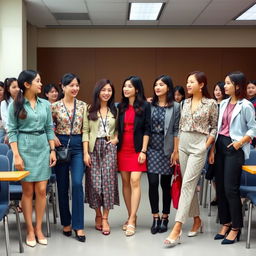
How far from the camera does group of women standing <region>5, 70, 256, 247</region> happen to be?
370 cm

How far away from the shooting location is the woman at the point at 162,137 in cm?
403

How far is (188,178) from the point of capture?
3.79m

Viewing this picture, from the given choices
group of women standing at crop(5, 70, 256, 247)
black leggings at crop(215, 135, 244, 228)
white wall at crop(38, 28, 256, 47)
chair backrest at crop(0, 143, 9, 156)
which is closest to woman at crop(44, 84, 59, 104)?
chair backrest at crop(0, 143, 9, 156)

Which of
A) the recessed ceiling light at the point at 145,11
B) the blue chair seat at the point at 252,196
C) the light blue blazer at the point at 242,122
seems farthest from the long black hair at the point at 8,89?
the recessed ceiling light at the point at 145,11

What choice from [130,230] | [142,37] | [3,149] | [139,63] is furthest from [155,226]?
[142,37]

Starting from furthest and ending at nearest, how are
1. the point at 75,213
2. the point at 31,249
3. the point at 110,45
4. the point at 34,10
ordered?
the point at 110,45 < the point at 34,10 < the point at 75,213 < the point at 31,249

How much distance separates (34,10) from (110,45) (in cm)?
241

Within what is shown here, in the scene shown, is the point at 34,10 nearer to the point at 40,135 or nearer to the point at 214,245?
the point at 40,135

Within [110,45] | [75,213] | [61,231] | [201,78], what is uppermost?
[110,45]

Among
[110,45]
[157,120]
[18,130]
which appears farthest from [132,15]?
[18,130]

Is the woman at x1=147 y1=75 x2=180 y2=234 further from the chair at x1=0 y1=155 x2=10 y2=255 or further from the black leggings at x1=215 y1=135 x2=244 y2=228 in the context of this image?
the chair at x1=0 y1=155 x2=10 y2=255

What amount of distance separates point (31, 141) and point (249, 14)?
6.29 meters

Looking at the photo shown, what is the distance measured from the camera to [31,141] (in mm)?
3660

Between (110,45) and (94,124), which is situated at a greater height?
(110,45)
